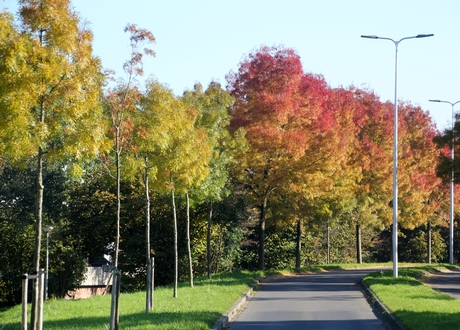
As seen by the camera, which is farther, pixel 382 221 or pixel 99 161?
pixel 382 221

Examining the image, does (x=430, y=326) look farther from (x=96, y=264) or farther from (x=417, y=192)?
(x=96, y=264)

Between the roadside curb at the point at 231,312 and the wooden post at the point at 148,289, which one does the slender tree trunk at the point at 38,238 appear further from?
the wooden post at the point at 148,289

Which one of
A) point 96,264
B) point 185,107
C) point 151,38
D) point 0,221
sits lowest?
point 96,264

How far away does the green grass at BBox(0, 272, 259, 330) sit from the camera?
16.5 meters

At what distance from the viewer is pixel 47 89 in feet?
45.9

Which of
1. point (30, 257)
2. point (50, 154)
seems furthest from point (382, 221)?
point (50, 154)

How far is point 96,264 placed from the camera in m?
60.5

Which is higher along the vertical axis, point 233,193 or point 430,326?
point 233,193

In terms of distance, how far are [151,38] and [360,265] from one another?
34602 mm

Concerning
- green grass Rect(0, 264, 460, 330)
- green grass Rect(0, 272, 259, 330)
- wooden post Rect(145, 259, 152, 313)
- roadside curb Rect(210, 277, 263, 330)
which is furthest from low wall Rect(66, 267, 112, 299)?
wooden post Rect(145, 259, 152, 313)

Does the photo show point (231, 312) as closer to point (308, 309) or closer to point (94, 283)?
point (308, 309)

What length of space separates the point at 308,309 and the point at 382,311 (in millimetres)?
2248

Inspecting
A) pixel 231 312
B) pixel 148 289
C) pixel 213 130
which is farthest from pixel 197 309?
pixel 213 130

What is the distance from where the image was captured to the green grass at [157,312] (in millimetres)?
16516
